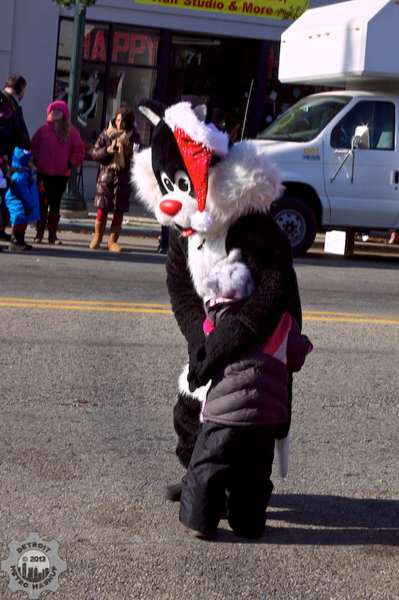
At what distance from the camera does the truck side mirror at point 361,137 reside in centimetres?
1474

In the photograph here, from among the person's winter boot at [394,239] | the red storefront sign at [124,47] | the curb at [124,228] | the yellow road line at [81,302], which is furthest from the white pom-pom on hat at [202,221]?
the red storefront sign at [124,47]

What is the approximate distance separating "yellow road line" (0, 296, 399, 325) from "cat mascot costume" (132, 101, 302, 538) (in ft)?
16.3

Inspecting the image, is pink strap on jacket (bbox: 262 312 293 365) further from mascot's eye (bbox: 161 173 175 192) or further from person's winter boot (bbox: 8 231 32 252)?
person's winter boot (bbox: 8 231 32 252)

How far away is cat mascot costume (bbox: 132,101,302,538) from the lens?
4.76m

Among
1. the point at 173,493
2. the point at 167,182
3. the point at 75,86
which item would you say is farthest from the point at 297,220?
the point at 167,182

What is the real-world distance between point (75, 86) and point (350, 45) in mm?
4169

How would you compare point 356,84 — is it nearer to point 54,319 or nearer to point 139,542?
point 54,319

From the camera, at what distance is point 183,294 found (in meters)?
5.11

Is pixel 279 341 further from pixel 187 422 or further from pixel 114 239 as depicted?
pixel 114 239

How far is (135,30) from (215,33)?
1.34 meters

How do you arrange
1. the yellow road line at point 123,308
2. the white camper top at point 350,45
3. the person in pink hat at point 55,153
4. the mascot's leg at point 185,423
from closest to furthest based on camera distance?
the mascot's leg at point 185,423 → the yellow road line at point 123,308 → the person in pink hat at point 55,153 → the white camper top at point 350,45

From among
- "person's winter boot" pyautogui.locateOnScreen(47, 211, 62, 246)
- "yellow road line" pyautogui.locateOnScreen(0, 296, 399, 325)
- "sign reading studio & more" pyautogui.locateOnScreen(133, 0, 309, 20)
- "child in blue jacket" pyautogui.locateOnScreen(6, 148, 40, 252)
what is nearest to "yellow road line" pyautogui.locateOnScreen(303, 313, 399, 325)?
"yellow road line" pyautogui.locateOnScreen(0, 296, 399, 325)

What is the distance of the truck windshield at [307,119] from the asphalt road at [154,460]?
4857mm

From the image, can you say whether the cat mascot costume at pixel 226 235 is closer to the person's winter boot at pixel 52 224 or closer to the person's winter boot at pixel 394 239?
the person's winter boot at pixel 52 224
